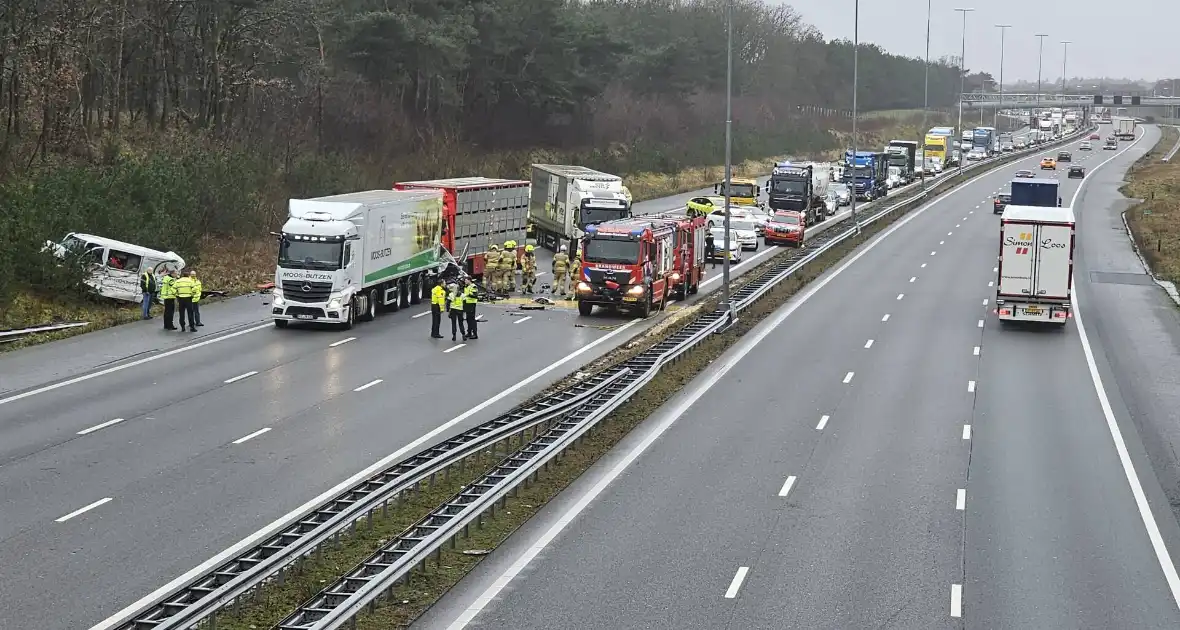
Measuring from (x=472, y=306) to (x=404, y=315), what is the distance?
16.6 feet

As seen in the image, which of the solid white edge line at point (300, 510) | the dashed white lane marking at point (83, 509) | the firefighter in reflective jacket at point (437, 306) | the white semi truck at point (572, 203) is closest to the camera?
the solid white edge line at point (300, 510)

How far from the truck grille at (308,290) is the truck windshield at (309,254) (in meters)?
0.41

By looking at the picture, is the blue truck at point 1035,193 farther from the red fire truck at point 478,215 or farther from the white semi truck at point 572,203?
the red fire truck at point 478,215

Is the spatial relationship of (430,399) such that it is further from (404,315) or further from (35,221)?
(35,221)

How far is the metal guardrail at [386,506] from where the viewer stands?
47.5 ft

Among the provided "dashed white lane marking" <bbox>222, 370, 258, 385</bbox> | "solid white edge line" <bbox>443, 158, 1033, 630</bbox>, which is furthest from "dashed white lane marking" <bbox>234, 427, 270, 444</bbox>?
"solid white edge line" <bbox>443, 158, 1033, 630</bbox>

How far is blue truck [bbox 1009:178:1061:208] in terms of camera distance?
203ft

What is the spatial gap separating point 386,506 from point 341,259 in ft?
59.5

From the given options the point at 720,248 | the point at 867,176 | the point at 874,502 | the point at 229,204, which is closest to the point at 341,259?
the point at 229,204

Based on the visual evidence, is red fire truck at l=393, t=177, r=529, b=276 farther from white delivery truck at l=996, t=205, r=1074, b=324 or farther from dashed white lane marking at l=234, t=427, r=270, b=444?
dashed white lane marking at l=234, t=427, r=270, b=444

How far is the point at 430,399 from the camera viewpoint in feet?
93.8

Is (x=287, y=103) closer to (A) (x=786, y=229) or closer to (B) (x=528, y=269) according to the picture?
(A) (x=786, y=229)

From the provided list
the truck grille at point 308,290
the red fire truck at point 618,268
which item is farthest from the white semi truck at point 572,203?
the truck grille at point 308,290

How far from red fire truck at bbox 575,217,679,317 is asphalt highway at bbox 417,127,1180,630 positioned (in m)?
4.02
